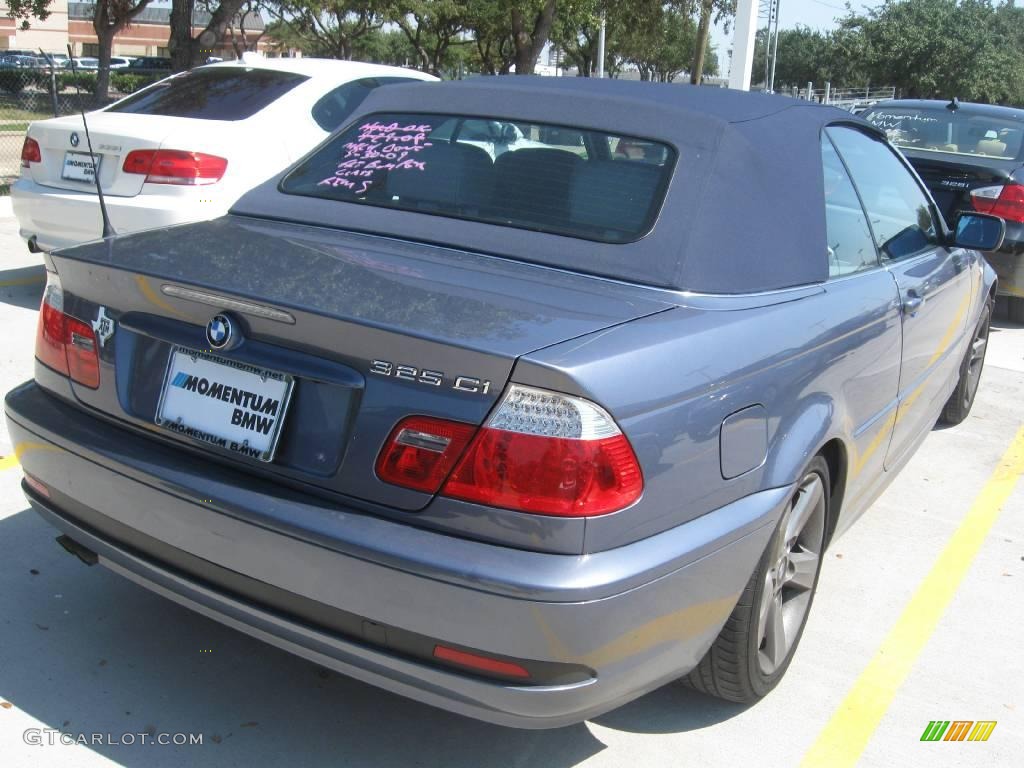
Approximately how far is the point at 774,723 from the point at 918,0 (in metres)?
62.7

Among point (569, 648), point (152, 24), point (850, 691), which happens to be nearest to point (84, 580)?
point (569, 648)

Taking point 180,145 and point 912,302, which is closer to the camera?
point 912,302

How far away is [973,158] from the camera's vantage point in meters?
8.62

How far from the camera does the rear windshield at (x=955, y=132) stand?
8891mm

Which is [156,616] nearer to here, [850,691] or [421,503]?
[421,503]

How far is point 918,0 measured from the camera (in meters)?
58.2

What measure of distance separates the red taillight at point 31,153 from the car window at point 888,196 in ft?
16.4

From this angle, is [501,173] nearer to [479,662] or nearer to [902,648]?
[479,662]

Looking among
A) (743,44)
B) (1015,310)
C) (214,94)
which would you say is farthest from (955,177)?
(743,44)

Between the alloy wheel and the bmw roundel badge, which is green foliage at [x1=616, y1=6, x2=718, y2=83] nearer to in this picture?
the alloy wheel

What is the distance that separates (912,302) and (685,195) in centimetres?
129

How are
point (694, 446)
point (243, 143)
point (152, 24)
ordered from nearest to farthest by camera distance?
point (694, 446) → point (243, 143) → point (152, 24)

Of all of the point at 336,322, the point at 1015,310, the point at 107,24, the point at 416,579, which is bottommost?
the point at 1015,310

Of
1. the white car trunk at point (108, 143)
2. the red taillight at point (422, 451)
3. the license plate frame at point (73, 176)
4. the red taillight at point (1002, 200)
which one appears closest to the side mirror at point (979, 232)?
the red taillight at point (422, 451)
